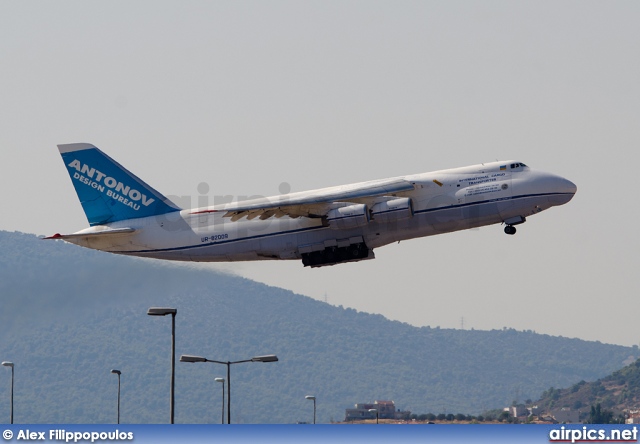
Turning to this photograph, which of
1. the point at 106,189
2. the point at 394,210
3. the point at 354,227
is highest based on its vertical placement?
the point at 106,189

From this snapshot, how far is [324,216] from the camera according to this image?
56969 mm

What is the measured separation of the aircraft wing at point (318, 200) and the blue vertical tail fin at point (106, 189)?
16.8 ft

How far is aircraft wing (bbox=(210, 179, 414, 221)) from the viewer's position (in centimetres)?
5586

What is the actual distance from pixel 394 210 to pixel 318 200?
356cm

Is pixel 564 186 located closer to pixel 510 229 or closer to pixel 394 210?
pixel 510 229

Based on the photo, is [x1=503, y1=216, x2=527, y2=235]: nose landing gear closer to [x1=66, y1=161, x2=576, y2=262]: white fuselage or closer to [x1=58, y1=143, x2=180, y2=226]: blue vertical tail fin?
[x1=66, y1=161, x2=576, y2=262]: white fuselage

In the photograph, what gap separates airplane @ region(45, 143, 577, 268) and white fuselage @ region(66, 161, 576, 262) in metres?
0.04

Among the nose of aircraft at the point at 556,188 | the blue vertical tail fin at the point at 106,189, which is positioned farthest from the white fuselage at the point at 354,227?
the blue vertical tail fin at the point at 106,189

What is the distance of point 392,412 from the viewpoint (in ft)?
508

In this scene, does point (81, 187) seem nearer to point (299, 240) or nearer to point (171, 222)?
point (171, 222)

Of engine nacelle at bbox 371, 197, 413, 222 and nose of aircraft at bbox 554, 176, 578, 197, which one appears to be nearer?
engine nacelle at bbox 371, 197, 413, 222

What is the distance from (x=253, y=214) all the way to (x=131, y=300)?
1665 cm

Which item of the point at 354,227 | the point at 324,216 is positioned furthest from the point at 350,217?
the point at 324,216

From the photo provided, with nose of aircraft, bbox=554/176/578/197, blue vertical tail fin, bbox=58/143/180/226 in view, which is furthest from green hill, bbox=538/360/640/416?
blue vertical tail fin, bbox=58/143/180/226
